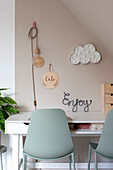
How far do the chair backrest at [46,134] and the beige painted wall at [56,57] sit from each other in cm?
92

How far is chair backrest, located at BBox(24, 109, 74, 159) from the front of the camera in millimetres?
1561

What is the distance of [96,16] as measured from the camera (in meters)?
1.97

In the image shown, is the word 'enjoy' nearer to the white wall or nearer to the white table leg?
the white wall

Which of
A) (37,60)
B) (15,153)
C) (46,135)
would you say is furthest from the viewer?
(37,60)

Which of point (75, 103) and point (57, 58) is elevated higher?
point (57, 58)

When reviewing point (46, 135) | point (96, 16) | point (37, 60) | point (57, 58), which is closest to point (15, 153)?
point (46, 135)

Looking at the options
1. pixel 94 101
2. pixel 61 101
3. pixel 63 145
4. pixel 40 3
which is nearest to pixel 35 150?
pixel 63 145

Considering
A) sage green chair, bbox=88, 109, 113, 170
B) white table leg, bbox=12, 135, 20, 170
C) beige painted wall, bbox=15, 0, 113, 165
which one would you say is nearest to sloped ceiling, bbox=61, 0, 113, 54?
beige painted wall, bbox=15, 0, 113, 165

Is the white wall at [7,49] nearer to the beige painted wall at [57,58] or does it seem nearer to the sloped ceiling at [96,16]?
the beige painted wall at [57,58]

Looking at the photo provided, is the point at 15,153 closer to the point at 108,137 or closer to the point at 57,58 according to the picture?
the point at 108,137

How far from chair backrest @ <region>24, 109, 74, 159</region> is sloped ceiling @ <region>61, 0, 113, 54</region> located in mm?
1057

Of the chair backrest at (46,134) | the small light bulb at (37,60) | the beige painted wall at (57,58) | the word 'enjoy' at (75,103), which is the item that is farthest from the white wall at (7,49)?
the chair backrest at (46,134)

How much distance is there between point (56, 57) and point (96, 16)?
79cm

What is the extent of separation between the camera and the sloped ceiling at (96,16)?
171 centimetres
